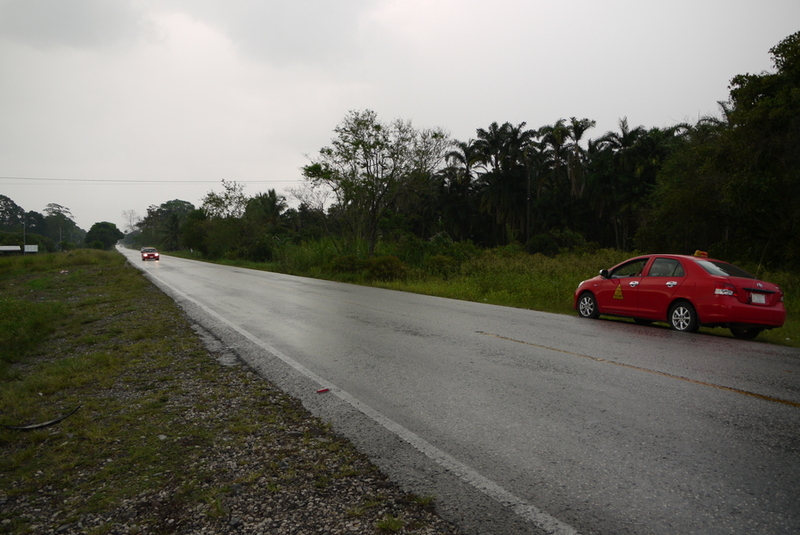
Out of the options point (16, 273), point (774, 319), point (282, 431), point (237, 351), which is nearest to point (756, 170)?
point (774, 319)

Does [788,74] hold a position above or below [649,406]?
A: above

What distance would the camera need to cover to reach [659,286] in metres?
10.1

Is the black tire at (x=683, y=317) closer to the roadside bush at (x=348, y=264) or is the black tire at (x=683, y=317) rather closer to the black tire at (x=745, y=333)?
the black tire at (x=745, y=333)

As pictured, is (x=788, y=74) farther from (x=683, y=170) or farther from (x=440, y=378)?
(x=440, y=378)

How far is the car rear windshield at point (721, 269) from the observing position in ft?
30.7

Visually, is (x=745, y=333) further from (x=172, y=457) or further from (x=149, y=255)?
(x=149, y=255)

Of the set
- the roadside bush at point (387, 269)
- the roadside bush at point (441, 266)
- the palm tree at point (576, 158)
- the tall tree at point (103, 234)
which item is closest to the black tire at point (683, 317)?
the roadside bush at point (441, 266)

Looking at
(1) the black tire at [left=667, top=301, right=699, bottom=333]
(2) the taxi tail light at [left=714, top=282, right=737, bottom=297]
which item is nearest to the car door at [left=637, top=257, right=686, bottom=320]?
(1) the black tire at [left=667, top=301, right=699, bottom=333]

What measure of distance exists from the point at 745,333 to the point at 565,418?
691 centimetres

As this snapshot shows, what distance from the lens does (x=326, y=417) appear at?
15.6 feet

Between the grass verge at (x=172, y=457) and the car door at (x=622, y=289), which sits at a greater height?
the car door at (x=622, y=289)

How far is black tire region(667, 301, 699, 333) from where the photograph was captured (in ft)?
31.0

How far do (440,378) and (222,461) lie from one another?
279 centimetres

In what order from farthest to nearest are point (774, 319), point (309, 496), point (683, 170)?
point (683, 170) < point (774, 319) < point (309, 496)
